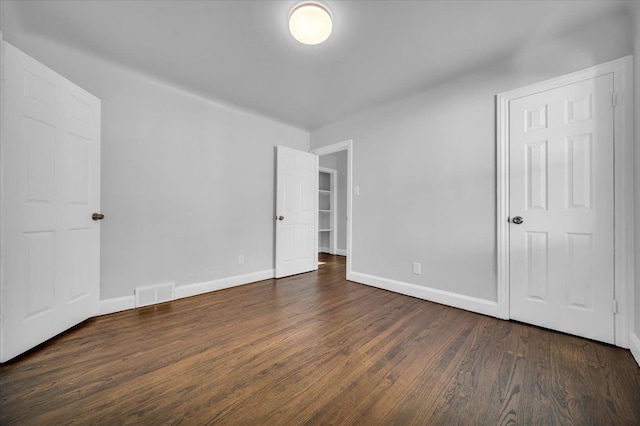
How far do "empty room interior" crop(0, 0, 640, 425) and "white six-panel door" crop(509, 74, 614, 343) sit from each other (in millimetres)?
15

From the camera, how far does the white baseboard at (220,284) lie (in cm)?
279

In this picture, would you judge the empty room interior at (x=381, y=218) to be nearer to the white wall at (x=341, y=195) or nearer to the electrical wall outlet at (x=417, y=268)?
the electrical wall outlet at (x=417, y=268)

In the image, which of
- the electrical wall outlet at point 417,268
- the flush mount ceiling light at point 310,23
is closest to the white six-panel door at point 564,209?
the electrical wall outlet at point 417,268

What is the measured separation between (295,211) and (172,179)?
5.64 feet

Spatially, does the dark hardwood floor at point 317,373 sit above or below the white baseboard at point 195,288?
below

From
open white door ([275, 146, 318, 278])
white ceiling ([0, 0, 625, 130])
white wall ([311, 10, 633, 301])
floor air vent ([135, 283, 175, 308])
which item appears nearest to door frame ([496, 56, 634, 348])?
white wall ([311, 10, 633, 301])

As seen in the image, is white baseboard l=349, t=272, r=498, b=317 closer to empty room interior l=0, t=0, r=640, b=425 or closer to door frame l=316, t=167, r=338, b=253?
empty room interior l=0, t=0, r=640, b=425

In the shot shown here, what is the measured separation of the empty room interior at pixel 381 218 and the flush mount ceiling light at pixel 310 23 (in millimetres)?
20

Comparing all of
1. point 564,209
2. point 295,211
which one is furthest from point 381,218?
point 564,209

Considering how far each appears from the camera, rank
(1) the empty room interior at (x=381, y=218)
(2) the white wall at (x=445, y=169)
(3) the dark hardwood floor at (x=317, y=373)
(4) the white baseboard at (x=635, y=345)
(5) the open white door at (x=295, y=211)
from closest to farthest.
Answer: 1. (3) the dark hardwood floor at (x=317, y=373)
2. (1) the empty room interior at (x=381, y=218)
3. (4) the white baseboard at (x=635, y=345)
4. (2) the white wall at (x=445, y=169)
5. (5) the open white door at (x=295, y=211)

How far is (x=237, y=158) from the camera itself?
130 inches

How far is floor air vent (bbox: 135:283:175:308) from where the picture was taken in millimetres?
2479

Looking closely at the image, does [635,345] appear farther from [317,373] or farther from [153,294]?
[153,294]

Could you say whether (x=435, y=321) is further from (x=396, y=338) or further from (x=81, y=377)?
(x=81, y=377)
